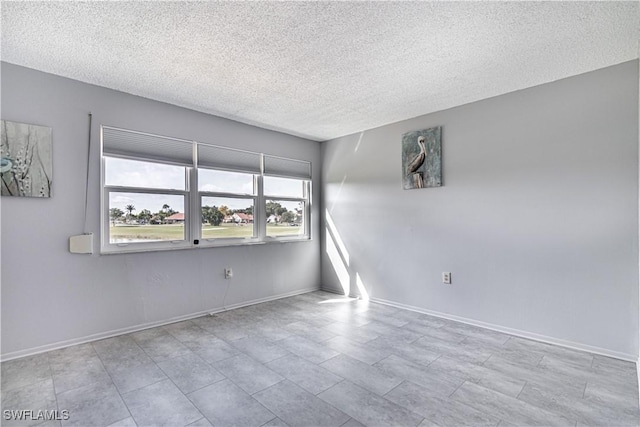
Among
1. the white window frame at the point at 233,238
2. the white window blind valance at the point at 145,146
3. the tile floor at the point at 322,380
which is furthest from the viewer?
the white window frame at the point at 233,238

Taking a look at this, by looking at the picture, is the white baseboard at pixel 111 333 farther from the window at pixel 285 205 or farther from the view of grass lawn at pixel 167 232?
the window at pixel 285 205

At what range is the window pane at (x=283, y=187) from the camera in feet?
15.5

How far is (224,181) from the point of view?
4.21 metres

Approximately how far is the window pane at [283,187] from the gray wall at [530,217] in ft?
4.60

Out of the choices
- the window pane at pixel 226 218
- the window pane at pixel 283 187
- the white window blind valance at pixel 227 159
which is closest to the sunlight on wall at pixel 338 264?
the window pane at pixel 283 187

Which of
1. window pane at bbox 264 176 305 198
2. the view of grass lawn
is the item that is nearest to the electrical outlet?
the view of grass lawn

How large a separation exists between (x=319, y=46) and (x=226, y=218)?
2.57 m

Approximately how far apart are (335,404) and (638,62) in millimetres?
3610

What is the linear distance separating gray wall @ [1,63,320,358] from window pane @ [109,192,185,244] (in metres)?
0.18

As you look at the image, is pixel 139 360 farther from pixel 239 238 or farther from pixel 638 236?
pixel 638 236

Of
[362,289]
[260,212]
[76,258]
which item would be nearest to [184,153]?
[260,212]

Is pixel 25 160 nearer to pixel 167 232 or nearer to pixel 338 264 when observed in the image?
pixel 167 232

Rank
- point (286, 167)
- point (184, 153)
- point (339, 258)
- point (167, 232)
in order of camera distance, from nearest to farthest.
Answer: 1. point (167, 232)
2. point (184, 153)
3. point (286, 167)
4. point (339, 258)

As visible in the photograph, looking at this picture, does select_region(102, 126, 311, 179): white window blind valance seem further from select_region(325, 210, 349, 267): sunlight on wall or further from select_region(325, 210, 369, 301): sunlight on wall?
select_region(325, 210, 369, 301): sunlight on wall
